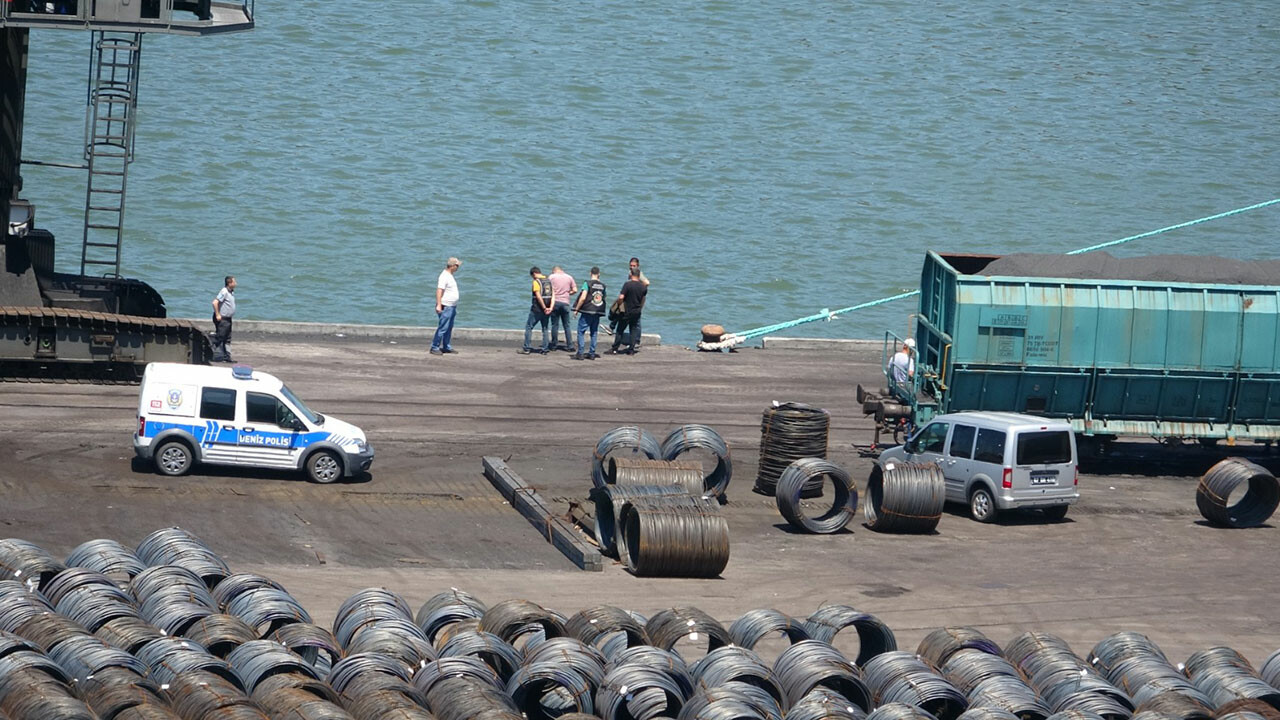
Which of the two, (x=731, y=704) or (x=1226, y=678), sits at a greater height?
(x=1226, y=678)

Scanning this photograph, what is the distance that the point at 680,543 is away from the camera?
19.7 metres

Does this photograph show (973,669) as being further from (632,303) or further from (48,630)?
(632,303)

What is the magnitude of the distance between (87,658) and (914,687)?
7597 millimetres

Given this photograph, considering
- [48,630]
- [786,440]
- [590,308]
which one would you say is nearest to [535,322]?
[590,308]

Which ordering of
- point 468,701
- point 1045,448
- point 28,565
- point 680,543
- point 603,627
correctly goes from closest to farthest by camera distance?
point 468,701 < point 603,627 < point 28,565 < point 680,543 < point 1045,448

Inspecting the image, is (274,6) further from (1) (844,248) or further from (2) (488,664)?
(2) (488,664)

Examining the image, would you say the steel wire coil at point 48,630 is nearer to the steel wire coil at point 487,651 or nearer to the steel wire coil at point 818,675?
the steel wire coil at point 487,651

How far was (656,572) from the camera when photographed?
65.3ft

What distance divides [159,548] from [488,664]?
15.9 ft

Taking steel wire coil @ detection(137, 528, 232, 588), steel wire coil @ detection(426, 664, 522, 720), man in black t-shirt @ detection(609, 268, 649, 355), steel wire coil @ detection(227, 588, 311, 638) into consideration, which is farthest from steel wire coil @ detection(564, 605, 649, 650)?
man in black t-shirt @ detection(609, 268, 649, 355)

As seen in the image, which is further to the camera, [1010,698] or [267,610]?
[267,610]

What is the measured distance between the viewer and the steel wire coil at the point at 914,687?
1441 centimetres

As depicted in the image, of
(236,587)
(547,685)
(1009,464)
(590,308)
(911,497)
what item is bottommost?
(547,685)

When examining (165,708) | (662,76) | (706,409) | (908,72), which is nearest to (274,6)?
(662,76)
